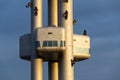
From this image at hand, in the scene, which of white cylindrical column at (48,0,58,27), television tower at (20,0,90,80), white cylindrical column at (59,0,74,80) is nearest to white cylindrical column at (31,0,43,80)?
television tower at (20,0,90,80)

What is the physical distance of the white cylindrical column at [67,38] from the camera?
250 ft

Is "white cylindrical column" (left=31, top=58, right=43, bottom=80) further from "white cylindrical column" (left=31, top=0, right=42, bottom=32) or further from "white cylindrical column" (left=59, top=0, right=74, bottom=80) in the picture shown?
"white cylindrical column" (left=31, top=0, right=42, bottom=32)

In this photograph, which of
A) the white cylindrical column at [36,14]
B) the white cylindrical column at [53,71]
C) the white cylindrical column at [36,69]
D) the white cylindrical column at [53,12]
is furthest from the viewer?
the white cylindrical column at [53,12]

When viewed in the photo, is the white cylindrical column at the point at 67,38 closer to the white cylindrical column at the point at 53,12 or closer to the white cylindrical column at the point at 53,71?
the white cylindrical column at the point at 53,12

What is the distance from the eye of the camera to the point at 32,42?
77.6 meters

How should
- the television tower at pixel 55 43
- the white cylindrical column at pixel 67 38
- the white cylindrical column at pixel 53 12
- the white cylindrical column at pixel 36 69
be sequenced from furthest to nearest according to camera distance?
the white cylindrical column at pixel 53 12 < the white cylindrical column at pixel 36 69 < the white cylindrical column at pixel 67 38 < the television tower at pixel 55 43

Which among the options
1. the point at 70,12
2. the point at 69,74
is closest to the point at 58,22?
the point at 70,12

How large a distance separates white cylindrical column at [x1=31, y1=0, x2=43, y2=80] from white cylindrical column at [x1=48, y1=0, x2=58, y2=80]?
6.95 ft

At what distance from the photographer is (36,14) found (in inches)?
3093

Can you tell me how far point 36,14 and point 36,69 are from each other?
6.87 metres

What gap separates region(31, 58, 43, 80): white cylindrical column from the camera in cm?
7718

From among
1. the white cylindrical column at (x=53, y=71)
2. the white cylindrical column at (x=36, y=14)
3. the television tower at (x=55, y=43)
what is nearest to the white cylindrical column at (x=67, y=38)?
the television tower at (x=55, y=43)

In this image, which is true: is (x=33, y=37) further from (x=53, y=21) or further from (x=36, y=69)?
(x=53, y=21)

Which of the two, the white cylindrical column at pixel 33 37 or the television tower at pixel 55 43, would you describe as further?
the white cylindrical column at pixel 33 37
